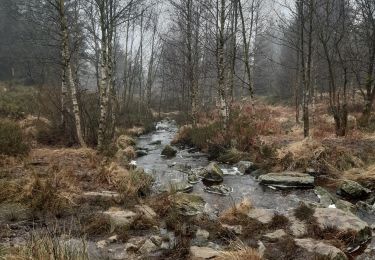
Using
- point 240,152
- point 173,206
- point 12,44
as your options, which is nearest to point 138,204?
point 173,206

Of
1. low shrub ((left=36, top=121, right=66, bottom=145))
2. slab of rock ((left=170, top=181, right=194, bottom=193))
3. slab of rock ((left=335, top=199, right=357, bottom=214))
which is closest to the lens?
slab of rock ((left=335, top=199, right=357, bottom=214))

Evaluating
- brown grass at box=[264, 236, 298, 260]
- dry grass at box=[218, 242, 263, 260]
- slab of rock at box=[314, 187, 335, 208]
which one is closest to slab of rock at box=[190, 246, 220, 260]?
dry grass at box=[218, 242, 263, 260]

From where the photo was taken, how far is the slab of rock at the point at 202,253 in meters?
5.04

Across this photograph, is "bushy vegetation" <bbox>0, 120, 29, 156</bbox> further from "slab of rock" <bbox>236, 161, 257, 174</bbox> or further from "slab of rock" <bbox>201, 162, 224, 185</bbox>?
"slab of rock" <bbox>236, 161, 257, 174</bbox>

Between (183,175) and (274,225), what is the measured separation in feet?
14.6

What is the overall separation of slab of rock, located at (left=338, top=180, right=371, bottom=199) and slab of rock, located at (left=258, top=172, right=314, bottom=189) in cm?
85

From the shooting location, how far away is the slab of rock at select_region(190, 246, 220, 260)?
504cm

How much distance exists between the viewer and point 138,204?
7.25 metres

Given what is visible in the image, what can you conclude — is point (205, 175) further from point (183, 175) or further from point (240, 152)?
point (240, 152)

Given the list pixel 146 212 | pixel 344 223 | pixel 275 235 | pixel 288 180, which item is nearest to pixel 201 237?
pixel 275 235

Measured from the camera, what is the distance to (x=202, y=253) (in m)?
5.17

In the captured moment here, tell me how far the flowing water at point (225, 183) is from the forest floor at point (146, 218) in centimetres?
59

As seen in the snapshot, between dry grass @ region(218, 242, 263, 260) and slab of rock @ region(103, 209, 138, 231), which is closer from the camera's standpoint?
dry grass @ region(218, 242, 263, 260)

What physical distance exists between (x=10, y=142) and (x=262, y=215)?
262 inches
